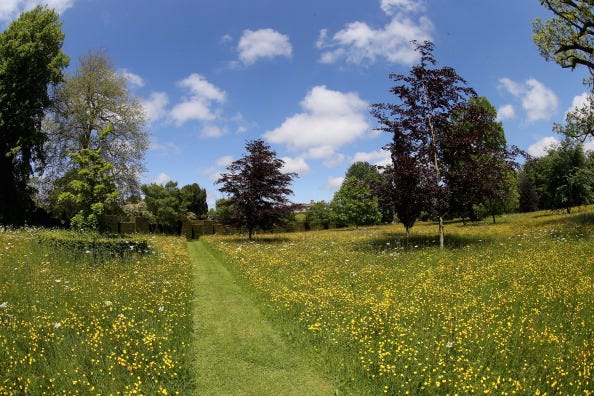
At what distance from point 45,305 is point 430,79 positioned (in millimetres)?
17104

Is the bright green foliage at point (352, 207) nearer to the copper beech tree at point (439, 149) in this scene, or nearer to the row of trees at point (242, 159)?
the row of trees at point (242, 159)

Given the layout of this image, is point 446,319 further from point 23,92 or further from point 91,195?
point 23,92

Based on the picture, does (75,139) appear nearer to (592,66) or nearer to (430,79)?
(430,79)

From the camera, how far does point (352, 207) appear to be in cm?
5316

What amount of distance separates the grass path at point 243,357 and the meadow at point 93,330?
0.31 metres

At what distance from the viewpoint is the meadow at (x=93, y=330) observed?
5824 mm

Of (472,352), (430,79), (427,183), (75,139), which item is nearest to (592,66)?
(430,79)

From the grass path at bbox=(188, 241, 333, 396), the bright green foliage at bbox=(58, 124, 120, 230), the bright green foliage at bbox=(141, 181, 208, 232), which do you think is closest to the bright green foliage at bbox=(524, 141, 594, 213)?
the grass path at bbox=(188, 241, 333, 396)

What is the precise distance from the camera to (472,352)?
21.4 feet

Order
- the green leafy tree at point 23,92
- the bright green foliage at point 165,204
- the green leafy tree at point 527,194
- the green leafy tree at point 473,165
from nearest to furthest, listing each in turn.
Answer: the green leafy tree at point 473,165
the green leafy tree at point 23,92
the bright green foliage at point 165,204
the green leafy tree at point 527,194

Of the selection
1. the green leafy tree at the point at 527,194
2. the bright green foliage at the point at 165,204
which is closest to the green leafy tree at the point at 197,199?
the bright green foliage at the point at 165,204

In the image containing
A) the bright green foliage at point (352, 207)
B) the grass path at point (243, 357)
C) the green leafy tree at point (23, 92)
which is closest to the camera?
the grass path at point (243, 357)

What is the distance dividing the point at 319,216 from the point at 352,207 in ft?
38.8

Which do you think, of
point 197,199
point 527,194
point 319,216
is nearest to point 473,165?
point 319,216
